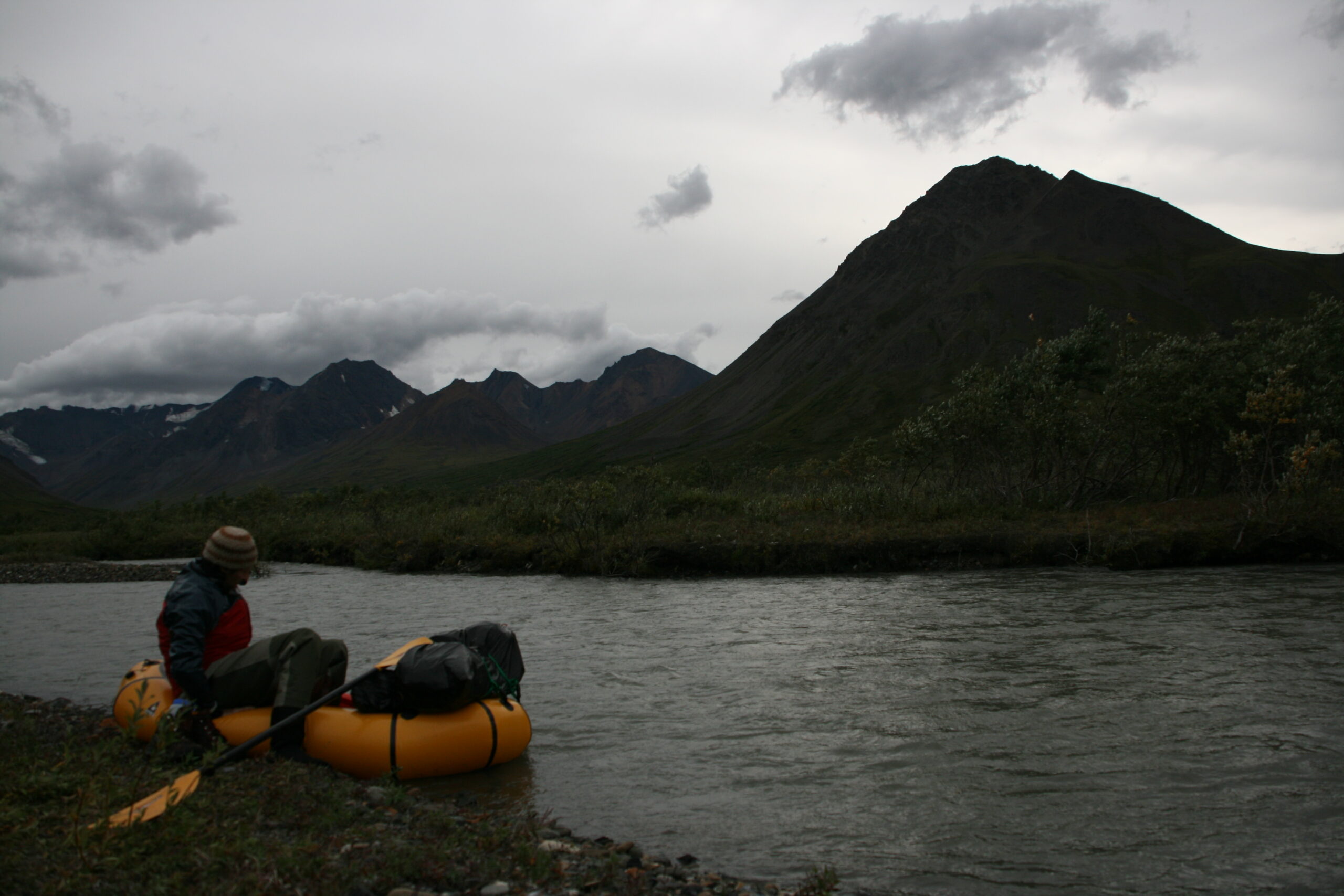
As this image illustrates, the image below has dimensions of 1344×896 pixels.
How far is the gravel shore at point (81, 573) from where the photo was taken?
3247 cm

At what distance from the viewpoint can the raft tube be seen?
8695 mm

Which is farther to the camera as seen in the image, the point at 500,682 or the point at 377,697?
the point at 500,682

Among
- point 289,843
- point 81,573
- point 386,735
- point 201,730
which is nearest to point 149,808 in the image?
point 289,843

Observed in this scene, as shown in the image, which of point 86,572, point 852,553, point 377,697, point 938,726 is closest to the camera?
point 377,697

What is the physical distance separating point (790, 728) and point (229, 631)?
6.58 m

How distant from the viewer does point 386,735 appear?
28.8 ft

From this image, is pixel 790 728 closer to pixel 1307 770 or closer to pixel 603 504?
pixel 1307 770

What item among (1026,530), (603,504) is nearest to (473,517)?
(603,504)

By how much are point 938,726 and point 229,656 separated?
817 centimetres

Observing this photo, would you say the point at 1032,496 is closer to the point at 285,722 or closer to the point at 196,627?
the point at 285,722

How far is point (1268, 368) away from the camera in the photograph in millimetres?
31641

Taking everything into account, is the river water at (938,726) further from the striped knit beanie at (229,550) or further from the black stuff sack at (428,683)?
the striped knit beanie at (229,550)

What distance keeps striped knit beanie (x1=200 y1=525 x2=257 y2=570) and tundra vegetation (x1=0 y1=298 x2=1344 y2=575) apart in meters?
20.2

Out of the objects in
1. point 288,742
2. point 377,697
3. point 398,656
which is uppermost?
point 398,656
